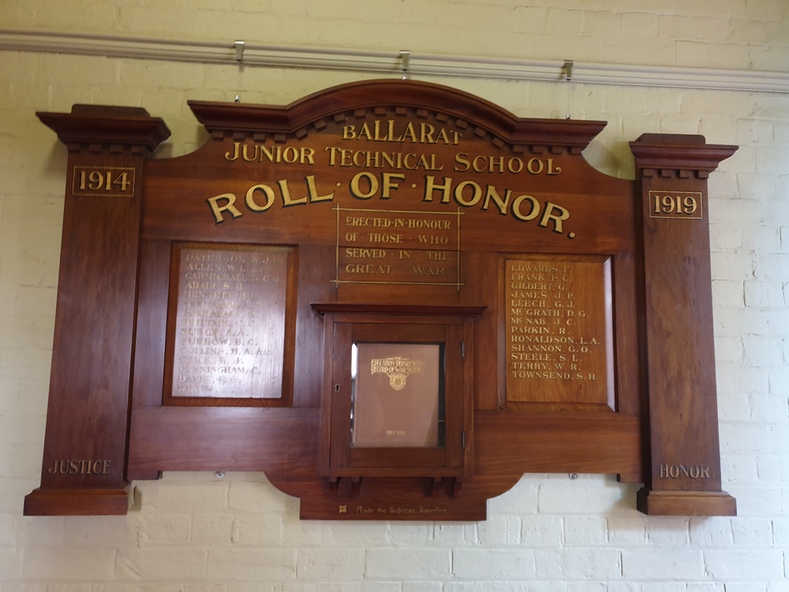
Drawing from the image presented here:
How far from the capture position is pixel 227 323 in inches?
78.3

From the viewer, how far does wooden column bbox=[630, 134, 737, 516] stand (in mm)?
2021

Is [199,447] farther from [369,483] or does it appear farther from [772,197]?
[772,197]

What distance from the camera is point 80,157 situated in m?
1.99

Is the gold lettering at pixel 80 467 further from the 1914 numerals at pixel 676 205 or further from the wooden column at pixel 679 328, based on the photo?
the 1914 numerals at pixel 676 205

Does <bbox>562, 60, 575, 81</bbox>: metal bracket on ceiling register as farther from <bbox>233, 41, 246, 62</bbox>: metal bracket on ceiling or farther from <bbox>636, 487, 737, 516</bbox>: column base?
<bbox>636, 487, 737, 516</bbox>: column base

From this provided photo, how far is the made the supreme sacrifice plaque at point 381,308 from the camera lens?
6.32 feet

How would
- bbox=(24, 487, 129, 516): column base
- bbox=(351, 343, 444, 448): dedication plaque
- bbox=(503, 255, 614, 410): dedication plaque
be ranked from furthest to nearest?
1. bbox=(503, 255, 614, 410): dedication plaque
2. bbox=(351, 343, 444, 448): dedication plaque
3. bbox=(24, 487, 129, 516): column base

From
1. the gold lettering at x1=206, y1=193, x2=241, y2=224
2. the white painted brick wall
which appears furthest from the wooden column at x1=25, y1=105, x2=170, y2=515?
the gold lettering at x1=206, y1=193, x2=241, y2=224

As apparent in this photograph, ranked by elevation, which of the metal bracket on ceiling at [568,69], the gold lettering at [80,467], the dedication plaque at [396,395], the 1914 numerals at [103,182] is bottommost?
the gold lettering at [80,467]

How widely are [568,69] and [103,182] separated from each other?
1713mm

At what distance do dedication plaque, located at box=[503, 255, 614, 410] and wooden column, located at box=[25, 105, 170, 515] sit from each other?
50.5 inches

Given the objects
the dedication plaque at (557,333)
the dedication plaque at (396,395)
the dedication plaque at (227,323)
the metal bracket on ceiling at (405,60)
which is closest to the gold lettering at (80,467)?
the dedication plaque at (227,323)

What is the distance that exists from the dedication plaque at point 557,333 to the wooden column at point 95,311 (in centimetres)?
128

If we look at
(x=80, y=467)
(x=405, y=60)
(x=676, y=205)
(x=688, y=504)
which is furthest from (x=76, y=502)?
(x=676, y=205)
